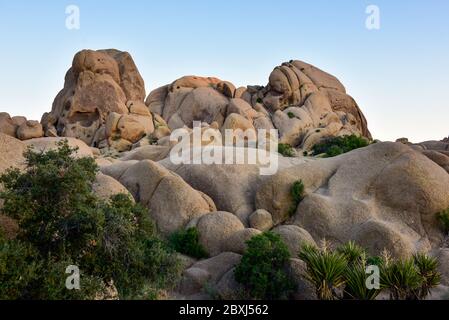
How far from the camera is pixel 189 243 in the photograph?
79.9 feet

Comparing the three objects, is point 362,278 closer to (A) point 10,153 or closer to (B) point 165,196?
(B) point 165,196

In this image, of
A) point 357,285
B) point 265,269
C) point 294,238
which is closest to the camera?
point 357,285

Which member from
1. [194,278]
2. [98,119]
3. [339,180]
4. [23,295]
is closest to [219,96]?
[98,119]

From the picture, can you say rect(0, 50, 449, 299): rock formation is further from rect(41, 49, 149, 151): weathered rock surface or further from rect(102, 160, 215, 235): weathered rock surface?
rect(41, 49, 149, 151): weathered rock surface

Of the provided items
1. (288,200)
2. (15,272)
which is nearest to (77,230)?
(15,272)

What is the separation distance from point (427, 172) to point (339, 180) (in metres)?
Answer: 4.41

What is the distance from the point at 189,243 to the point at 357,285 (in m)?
8.49

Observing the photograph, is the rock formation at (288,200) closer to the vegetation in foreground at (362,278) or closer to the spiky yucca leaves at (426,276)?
the vegetation in foreground at (362,278)

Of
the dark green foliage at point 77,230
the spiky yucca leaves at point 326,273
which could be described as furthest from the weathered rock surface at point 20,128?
the spiky yucca leaves at point 326,273

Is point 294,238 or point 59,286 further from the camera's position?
point 294,238

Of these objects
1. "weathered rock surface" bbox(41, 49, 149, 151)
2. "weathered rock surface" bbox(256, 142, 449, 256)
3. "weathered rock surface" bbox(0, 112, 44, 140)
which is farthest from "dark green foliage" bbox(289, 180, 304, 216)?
"weathered rock surface" bbox(0, 112, 44, 140)

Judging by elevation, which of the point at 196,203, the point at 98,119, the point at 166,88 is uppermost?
the point at 166,88

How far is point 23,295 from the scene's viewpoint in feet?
46.7

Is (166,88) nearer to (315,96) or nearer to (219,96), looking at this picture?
(219,96)
